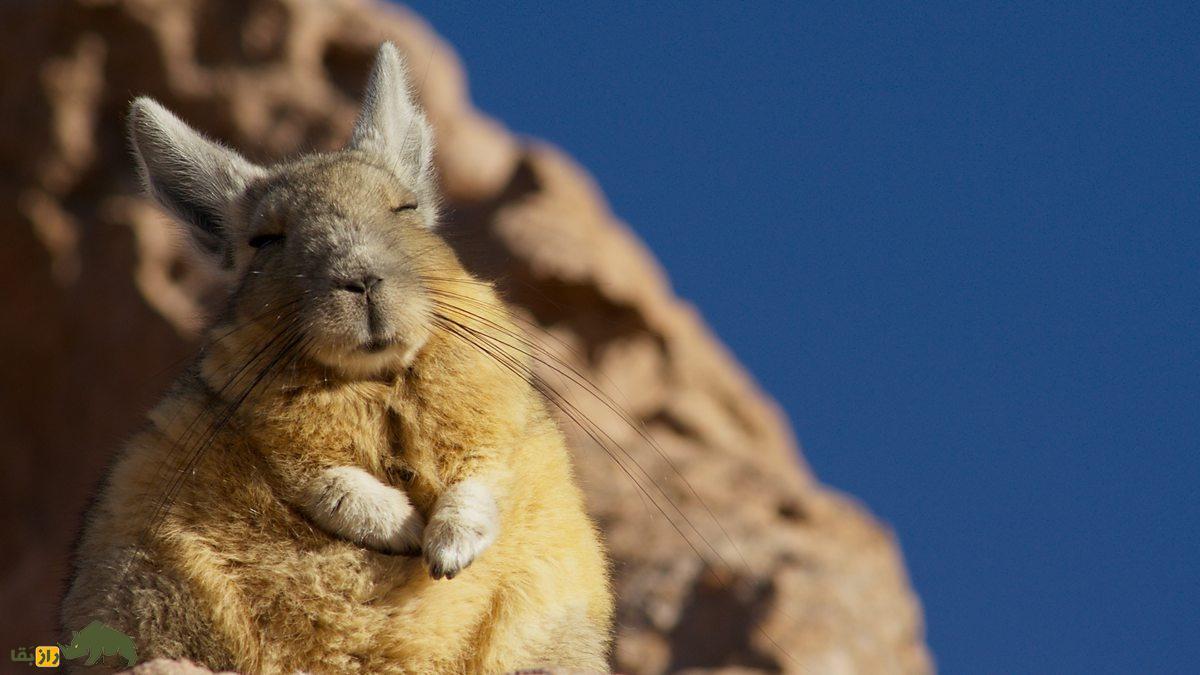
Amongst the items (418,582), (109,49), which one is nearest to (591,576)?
(418,582)

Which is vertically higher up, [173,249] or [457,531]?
[173,249]

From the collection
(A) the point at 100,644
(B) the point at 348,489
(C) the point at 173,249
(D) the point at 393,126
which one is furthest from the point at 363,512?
(C) the point at 173,249

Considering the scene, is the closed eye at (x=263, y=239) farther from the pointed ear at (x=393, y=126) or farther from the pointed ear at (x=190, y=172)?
the pointed ear at (x=393, y=126)

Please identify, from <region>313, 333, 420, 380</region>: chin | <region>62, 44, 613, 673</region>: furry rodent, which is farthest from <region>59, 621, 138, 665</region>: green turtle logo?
<region>313, 333, 420, 380</region>: chin

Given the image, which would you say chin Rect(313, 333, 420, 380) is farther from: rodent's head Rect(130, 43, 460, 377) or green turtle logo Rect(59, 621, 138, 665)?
green turtle logo Rect(59, 621, 138, 665)

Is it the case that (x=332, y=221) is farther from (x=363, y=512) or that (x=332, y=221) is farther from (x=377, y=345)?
(x=363, y=512)

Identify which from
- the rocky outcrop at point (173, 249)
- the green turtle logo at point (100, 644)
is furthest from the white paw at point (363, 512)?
the rocky outcrop at point (173, 249)

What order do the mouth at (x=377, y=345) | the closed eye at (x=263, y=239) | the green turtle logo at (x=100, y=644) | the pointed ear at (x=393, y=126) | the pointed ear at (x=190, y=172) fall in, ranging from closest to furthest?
the green turtle logo at (x=100, y=644)
the mouth at (x=377, y=345)
the closed eye at (x=263, y=239)
the pointed ear at (x=190, y=172)
the pointed ear at (x=393, y=126)
